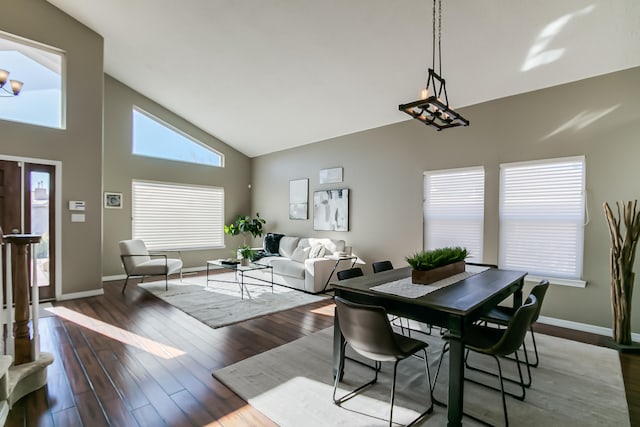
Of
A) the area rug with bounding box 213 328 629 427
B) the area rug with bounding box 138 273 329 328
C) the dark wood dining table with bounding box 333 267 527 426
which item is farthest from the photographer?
the area rug with bounding box 138 273 329 328

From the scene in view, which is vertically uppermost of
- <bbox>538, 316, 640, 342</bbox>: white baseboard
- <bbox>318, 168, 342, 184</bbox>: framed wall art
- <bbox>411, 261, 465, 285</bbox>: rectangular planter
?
<bbox>318, 168, 342, 184</bbox>: framed wall art

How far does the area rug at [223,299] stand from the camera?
4.02m

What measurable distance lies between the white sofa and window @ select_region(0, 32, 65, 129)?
13.5ft

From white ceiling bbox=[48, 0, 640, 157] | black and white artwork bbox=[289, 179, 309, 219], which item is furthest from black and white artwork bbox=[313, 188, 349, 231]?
white ceiling bbox=[48, 0, 640, 157]

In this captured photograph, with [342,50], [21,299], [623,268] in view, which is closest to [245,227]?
[342,50]

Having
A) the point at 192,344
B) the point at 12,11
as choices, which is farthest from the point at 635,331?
the point at 12,11

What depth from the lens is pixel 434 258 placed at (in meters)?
2.61

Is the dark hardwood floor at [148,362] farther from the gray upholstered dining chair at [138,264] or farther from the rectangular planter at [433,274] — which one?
the rectangular planter at [433,274]

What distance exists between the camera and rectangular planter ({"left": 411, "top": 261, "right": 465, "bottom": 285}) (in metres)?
2.42

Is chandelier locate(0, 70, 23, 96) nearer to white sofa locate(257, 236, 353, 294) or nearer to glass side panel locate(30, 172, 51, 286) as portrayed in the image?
glass side panel locate(30, 172, 51, 286)

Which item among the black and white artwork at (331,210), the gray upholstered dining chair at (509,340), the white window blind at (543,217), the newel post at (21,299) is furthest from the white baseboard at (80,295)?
the white window blind at (543,217)

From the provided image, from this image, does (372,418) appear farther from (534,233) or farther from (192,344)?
(534,233)

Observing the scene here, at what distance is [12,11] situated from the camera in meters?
4.16

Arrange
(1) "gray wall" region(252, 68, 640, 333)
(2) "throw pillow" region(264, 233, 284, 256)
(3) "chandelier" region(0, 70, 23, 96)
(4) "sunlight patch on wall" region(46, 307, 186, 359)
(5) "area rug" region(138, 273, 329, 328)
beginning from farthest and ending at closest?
(2) "throw pillow" region(264, 233, 284, 256), (3) "chandelier" region(0, 70, 23, 96), (5) "area rug" region(138, 273, 329, 328), (1) "gray wall" region(252, 68, 640, 333), (4) "sunlight patch on wall" region(46, 307, 186, 359)
